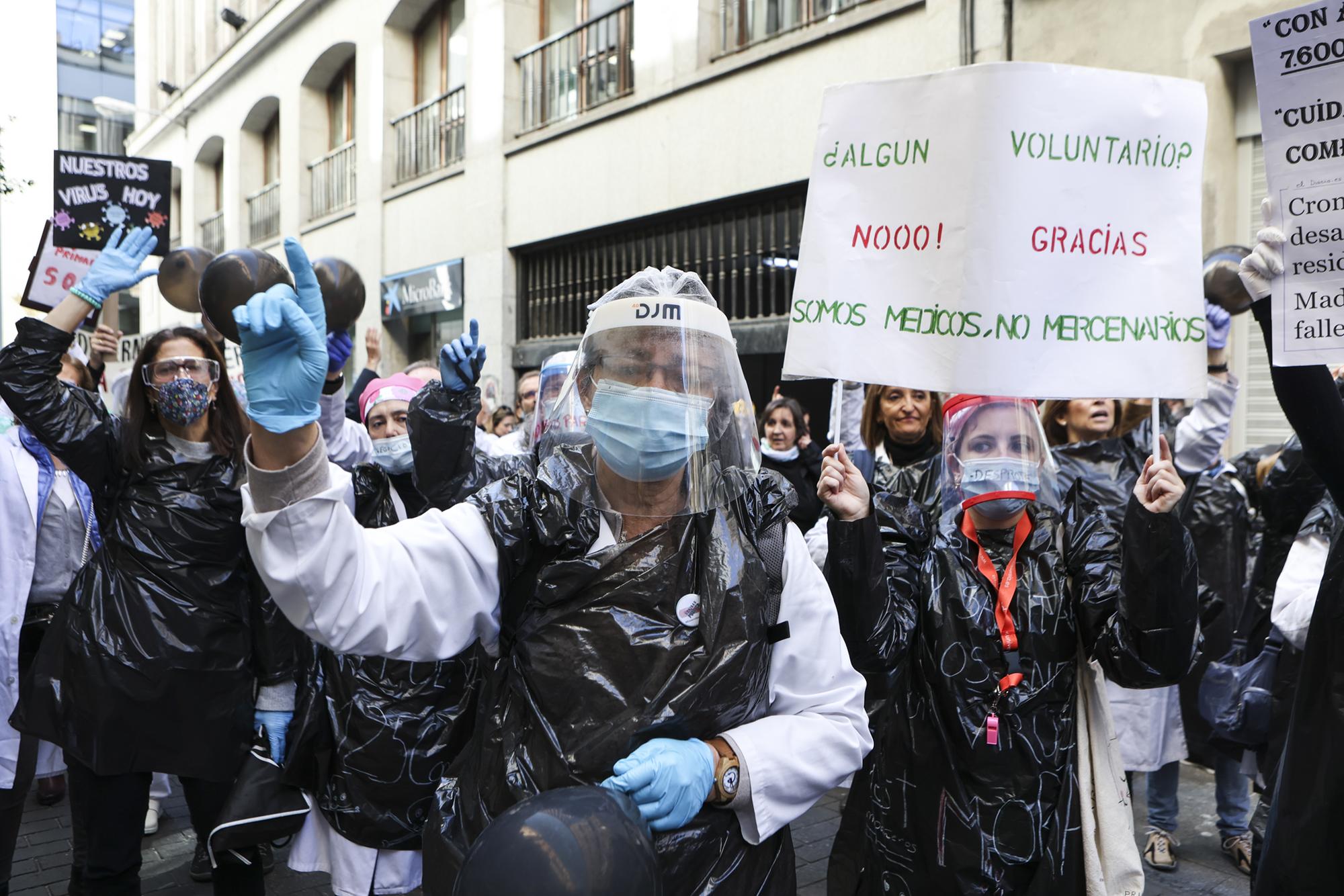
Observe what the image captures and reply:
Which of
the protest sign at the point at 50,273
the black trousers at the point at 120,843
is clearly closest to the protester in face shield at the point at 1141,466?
the black trousers at the point at 120,843

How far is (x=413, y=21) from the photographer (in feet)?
53.2

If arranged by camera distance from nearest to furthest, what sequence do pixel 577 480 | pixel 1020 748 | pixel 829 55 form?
pixel 577 480 < pixel 1020 748 < pixel 829 55

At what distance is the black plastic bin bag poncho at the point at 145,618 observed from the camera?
10.7 feet

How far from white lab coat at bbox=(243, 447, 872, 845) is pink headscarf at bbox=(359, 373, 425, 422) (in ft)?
7.05

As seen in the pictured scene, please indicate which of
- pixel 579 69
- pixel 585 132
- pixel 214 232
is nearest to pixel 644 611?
pixel 585 132

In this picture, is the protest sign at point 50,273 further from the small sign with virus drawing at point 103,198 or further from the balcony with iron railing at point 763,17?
the balcony with iron railing at point 763,17

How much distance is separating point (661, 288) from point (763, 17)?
30.5 ft

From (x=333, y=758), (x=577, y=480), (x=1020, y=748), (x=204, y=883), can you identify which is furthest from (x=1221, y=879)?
(x=204, y=883)

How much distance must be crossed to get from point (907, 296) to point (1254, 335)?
5070mm

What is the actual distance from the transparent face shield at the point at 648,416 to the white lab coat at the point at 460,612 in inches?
4.8

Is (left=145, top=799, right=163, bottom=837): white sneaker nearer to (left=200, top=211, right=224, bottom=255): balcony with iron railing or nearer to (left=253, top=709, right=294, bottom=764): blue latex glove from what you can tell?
(left=253, top=709, right=294, bottom=764): blue latex glove

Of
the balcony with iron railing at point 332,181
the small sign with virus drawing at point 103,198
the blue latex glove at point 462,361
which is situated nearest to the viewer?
the blue latex glove at point 462,361

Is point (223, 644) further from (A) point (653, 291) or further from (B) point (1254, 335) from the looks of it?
(B) point (1254, 335)

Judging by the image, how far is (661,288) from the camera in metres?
1.99
